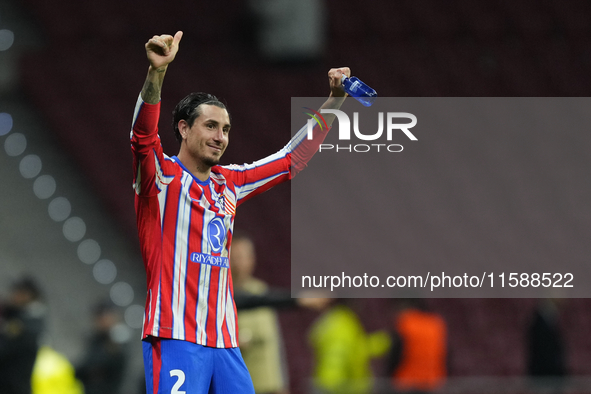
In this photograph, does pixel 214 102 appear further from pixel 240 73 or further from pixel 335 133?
pixel 240 73

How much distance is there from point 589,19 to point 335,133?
353 inches

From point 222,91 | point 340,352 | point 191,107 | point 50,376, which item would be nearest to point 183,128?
point 191,107

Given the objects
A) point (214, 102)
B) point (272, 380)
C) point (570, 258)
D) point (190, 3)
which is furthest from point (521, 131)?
point (214, 102)

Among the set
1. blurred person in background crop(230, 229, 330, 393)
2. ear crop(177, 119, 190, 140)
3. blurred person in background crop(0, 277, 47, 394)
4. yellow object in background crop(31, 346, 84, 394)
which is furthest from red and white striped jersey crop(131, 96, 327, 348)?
yellow object in background crop(31, 346, 84, 394)

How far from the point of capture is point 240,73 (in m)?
11.2

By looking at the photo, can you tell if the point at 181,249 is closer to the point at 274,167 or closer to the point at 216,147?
the point at 216,147

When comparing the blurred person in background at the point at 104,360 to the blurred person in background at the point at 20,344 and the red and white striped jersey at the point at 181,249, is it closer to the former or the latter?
the blurred person in background at the point at 20,344

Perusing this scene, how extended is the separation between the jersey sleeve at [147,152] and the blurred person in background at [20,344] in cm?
331

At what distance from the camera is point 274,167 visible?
3.49m

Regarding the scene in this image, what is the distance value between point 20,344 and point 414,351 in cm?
295

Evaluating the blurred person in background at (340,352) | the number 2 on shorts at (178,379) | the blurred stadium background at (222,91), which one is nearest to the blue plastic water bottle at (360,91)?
the number 2 on shorts at (178,379)

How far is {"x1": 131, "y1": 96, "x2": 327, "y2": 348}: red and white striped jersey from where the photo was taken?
2998 millimetres

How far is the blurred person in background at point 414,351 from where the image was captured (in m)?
6.80

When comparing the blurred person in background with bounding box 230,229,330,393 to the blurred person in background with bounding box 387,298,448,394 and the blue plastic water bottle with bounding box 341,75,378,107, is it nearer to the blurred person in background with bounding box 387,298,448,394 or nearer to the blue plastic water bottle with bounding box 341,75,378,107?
the blurred person in background with bounding box 387,298,448,394
